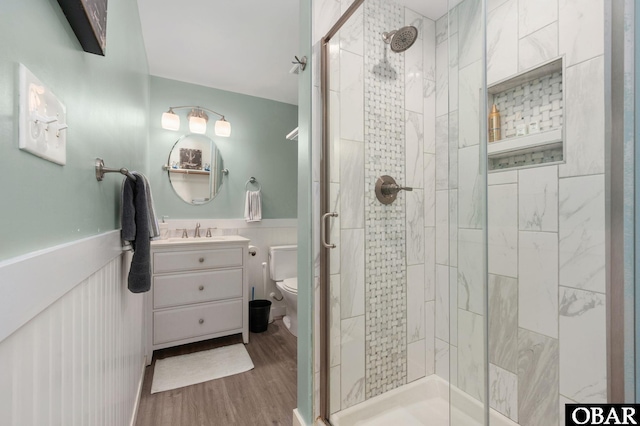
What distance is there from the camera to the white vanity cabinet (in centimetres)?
208

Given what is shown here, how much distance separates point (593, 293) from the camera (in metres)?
1.01

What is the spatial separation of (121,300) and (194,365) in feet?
3.59

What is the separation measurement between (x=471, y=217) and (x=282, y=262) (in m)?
2.11

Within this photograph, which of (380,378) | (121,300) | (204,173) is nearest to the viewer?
(121,300)

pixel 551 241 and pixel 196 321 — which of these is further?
pixel 196 321

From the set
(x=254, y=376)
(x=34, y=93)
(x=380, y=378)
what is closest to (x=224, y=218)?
(x=254, y=376)

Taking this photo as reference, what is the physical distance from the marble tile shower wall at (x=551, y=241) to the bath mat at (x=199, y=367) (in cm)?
163

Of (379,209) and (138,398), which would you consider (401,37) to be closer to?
(379,209)

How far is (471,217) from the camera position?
0.83 metres

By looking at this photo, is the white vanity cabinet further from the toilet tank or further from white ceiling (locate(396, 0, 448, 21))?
white ceiling (locate(396, 0, 448, 21))

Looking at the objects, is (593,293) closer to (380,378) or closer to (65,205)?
(380,378)

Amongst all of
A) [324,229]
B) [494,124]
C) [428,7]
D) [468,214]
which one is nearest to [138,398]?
[324,229]

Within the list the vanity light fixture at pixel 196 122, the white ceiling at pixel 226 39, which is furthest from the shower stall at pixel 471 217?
the vanity light fixture at pixel 196 122

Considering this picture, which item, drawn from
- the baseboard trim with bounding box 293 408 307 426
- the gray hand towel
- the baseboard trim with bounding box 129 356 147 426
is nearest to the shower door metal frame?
the baseboard trim with bounding box 293 408 307 426
